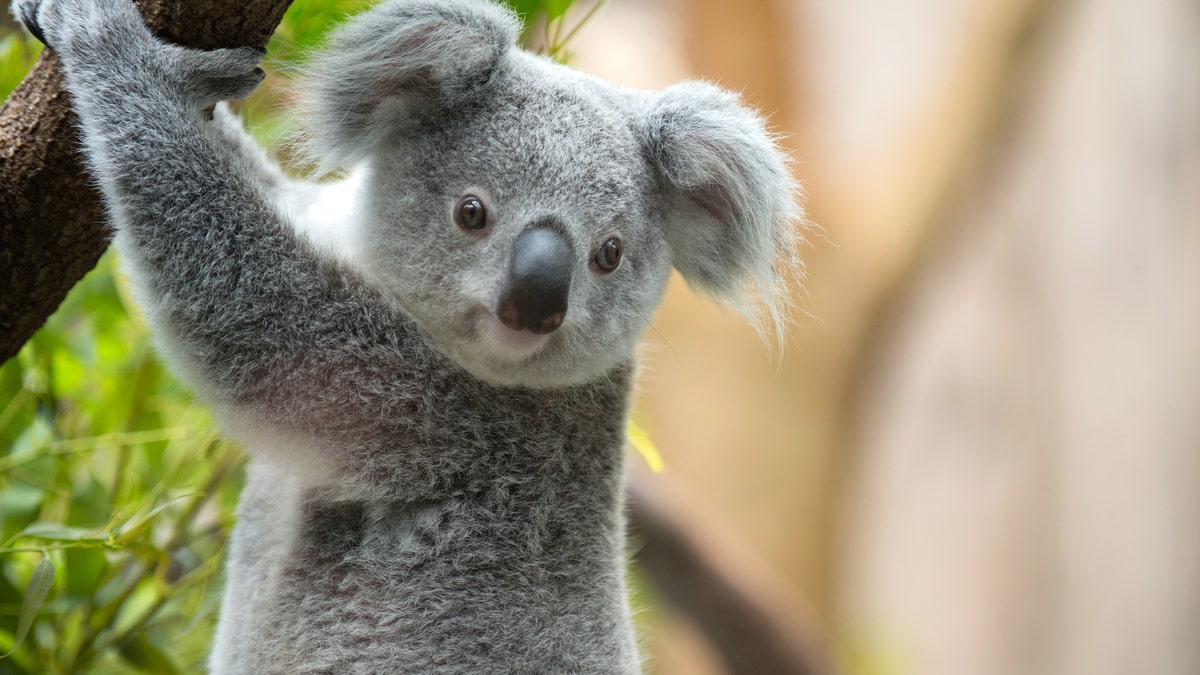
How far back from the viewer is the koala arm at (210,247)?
1671mm

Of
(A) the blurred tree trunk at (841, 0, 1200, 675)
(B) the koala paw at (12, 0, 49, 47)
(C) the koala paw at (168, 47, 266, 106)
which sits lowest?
(A) the blurred tree trunk at (841, 0, 1200, 675)

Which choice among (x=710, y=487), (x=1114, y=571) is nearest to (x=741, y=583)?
(x=710, y=487)

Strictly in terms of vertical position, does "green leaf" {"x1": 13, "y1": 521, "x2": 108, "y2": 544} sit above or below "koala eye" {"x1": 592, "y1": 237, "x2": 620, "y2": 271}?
below

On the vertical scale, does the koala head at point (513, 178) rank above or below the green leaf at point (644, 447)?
above

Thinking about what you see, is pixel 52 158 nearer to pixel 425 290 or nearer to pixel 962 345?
pixel 425 290

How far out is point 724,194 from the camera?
6.85 ft

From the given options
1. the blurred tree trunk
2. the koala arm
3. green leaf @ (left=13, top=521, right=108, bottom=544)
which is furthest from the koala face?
the blurred tree trunk

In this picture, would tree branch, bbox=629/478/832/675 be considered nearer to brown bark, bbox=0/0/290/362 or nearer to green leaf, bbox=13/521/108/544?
green leaf, bbox=13/521/108/544

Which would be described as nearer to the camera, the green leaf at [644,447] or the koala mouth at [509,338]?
the koala mouth at [509,338]

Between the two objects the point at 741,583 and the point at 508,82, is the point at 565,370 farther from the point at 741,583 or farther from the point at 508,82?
the point at 741,583

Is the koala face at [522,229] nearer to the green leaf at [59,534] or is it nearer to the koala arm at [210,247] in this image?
the koala arm at [210,247]

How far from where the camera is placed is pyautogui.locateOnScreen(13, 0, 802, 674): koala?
1.73 metres

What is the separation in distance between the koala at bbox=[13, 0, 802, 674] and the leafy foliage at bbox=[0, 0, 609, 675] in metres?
0.28

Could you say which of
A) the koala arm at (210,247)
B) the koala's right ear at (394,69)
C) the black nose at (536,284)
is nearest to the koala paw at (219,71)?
the koala arm at (210,247)
